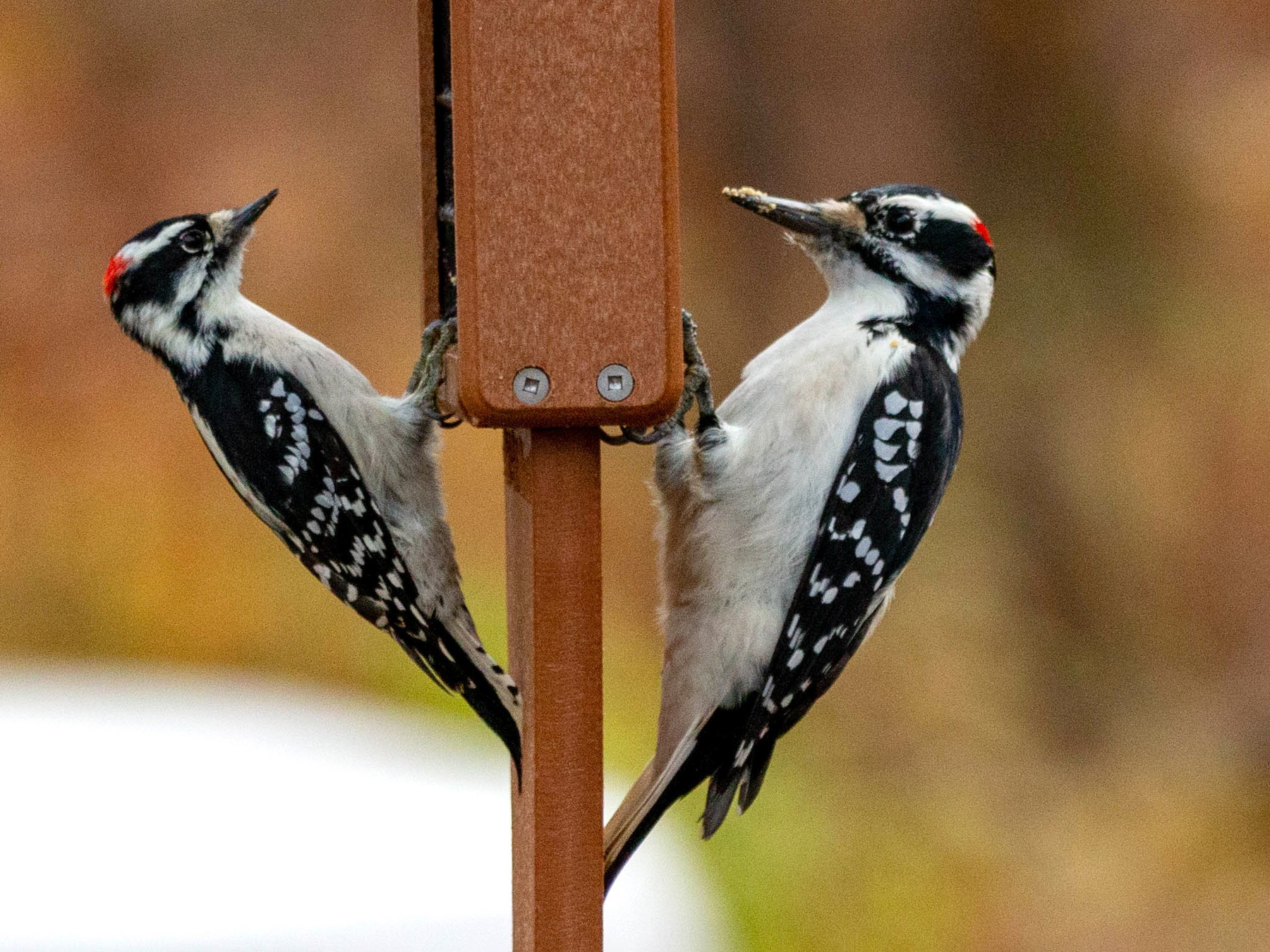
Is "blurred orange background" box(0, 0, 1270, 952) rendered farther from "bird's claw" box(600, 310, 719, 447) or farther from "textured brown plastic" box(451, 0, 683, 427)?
"textured brown plastic" box(451, 0, 683, 427)

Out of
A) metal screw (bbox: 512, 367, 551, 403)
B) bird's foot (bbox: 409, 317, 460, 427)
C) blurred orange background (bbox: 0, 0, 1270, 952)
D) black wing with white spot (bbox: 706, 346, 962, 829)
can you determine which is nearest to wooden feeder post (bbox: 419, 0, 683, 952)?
metal screw (bbox: 512, 367, 551, 403)

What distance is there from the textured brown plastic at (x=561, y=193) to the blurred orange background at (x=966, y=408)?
2340mm

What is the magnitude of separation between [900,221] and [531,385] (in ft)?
1.78

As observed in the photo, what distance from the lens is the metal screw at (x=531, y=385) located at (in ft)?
3.92

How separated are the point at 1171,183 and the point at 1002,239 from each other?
17.4 inches

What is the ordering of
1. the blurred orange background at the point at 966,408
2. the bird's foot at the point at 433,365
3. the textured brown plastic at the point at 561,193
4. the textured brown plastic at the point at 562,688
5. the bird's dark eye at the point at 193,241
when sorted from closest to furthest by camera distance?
the textured brown plastic at the point at 561,193
the textured brown plastic at the point at 562,688
the bird's foot at the point at 433,365
the bird's dark eye at the point at 193,241
the blurred orange background at the point at 966,408

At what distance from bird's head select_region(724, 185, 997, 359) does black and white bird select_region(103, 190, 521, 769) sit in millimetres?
476

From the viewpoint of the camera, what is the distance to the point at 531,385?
3.93 feet

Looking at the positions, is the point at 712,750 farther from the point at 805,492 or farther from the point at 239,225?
the point at 239,225

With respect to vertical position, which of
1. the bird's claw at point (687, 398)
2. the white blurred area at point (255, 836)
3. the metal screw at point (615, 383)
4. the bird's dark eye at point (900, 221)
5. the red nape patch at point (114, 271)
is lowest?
the white blurred area at point (255, 836)

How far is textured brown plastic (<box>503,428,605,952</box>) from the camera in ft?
4.22

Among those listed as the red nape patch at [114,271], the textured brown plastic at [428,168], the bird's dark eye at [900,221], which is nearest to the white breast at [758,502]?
the bird's dark eye at [900,221]

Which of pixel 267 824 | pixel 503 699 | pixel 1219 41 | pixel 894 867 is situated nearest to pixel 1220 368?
Result: pixel 1219 41

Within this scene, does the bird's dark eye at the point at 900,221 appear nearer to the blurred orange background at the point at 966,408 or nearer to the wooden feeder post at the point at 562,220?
the wooden feeder post at the point at 562,220
